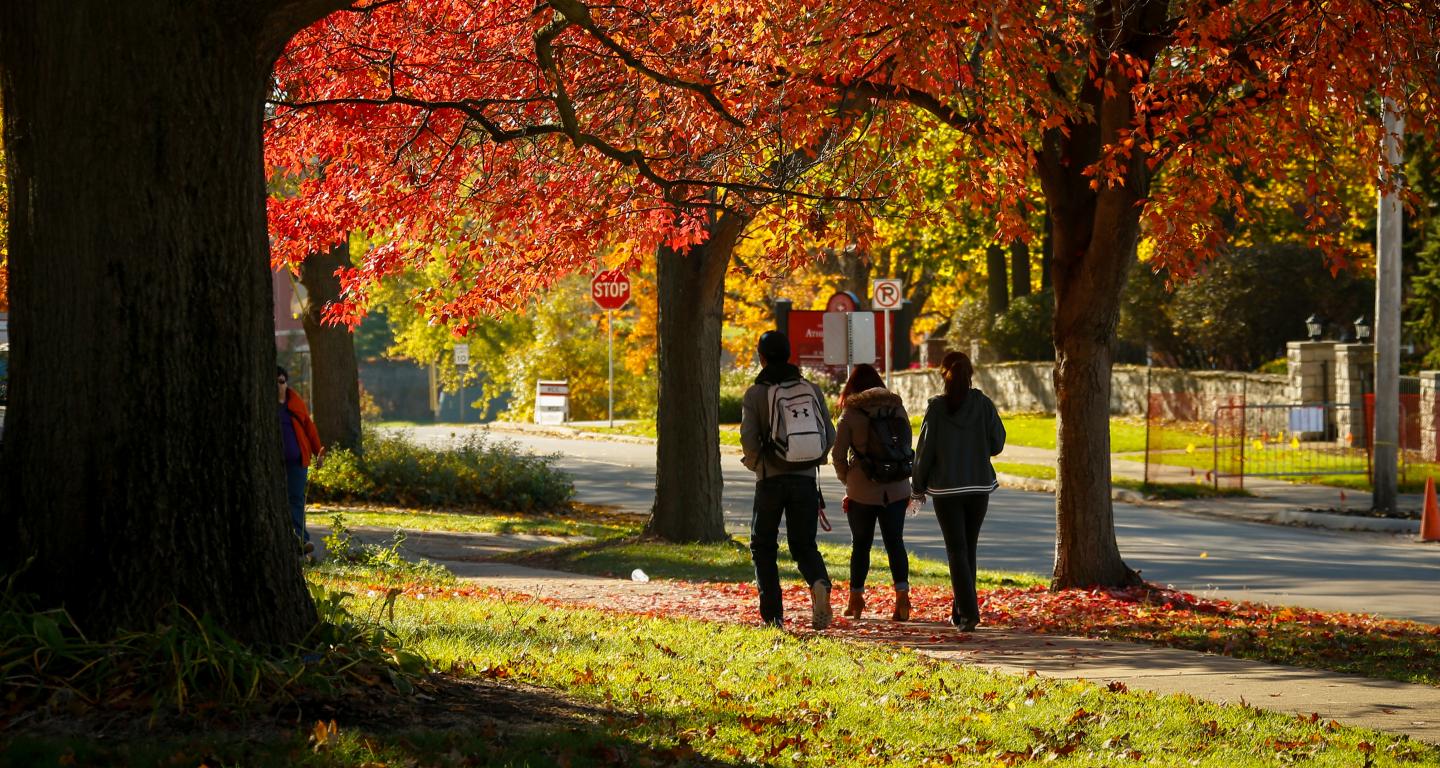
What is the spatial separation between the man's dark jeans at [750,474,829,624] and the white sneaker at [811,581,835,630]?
4 cm

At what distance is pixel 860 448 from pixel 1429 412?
1821 cm

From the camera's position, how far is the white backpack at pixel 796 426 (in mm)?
9898

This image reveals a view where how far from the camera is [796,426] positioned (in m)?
9.92

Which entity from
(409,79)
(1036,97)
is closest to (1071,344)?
(1036,97)

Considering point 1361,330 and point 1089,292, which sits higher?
point 1361,330

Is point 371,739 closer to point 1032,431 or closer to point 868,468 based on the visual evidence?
point 868,468

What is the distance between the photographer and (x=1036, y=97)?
11.2 metres

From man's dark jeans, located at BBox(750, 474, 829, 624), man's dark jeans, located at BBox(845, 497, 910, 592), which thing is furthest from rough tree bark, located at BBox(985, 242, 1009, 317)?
man's dark jeans, located at BBox(750, 474, 829, 624)

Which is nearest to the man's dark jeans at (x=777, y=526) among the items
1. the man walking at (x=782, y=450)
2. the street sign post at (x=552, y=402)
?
the man walking at (x=782, y=450)

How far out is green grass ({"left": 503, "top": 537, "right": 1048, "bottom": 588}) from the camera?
14.5 m

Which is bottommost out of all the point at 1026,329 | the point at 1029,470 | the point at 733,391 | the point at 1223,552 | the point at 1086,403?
the point at 1223,552

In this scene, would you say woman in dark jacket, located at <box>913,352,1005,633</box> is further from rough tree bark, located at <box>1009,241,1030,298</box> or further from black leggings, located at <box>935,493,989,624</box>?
rough tree bark, located at <box>1009,241,1030,298</box>

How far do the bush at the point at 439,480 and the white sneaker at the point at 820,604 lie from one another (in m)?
12.9

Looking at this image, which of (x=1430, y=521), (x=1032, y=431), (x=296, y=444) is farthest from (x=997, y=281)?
(x=296, y=444)
